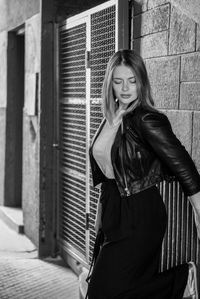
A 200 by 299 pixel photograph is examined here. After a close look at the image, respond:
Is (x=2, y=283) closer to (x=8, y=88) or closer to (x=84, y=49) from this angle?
(x=84, y=49)

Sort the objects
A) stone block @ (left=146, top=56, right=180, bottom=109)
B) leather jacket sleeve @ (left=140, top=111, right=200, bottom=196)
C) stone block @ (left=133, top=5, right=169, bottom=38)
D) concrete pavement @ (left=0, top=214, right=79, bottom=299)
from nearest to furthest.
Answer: leather jacket sleeve @ (left=140, top=111, right=200, bottom=196), stone block @ (left=146, top=56, right=180, bottom=109), stone block @ (left=133, top=5, right=169, bottom=38), concrete pavement @ (left=0, top=214, right=79, bottom=299)

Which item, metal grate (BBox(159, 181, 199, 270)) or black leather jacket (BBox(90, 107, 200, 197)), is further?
metal grate (BBox(159, 181, 199, 270))

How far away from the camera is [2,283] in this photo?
505 cm

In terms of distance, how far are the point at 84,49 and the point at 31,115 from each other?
5.46 feet

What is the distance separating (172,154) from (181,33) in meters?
1.01

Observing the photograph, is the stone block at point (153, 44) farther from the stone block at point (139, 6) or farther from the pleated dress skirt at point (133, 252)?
the pleated dress skirt at point (133, 252)

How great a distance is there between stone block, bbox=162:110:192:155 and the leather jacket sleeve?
60 centimetres

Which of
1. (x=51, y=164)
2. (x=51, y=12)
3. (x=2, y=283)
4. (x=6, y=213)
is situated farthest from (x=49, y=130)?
(x=6, y=213)

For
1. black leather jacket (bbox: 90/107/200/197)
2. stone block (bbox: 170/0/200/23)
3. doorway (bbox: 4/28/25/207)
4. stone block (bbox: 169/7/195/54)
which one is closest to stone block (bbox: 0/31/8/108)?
doorway (bbox: 4/28/25/207)

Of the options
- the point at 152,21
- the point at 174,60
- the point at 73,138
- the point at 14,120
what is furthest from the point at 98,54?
the point at 14,120

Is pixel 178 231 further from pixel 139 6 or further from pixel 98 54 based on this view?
pixel 98 54

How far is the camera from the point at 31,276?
5246mm

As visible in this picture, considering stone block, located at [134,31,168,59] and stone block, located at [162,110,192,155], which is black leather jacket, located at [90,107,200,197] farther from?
stone block, located at [134,31,168,59]

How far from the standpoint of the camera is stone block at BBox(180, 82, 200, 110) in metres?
3.32
